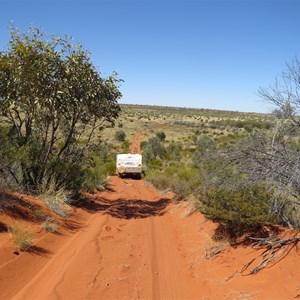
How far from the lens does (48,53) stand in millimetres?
12156

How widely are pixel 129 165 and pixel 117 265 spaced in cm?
1807

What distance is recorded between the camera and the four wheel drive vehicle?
25.9 metres

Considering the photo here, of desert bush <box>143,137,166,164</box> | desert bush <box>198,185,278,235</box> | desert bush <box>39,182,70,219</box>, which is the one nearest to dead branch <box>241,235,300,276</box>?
desert bush <box>198,185,278,235</box>

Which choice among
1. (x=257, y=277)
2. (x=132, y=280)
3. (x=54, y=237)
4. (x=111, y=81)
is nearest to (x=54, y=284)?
(x=132, y=280)

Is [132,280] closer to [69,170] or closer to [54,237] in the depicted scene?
[54,237]

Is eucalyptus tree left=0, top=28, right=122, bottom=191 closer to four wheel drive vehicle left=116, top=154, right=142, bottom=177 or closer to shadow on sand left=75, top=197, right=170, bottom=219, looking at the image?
shadow on sand left=75, top=197, right=170, bottom=219

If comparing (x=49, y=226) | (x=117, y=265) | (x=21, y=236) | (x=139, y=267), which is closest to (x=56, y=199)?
(x=49, y=226)

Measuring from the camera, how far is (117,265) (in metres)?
7.97

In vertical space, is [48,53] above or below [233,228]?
above

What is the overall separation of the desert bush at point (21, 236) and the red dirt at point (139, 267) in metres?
0.22

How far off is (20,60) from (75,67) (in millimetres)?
1829

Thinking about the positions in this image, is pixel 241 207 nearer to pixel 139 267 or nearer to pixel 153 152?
pixel 139 267

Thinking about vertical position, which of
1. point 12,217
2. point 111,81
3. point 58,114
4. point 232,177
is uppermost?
point 111,81

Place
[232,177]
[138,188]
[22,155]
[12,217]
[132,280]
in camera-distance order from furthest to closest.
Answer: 1. [138,188]
2. [22,155]
3. [12,217]
4. [232,177]
5. [132,280]
